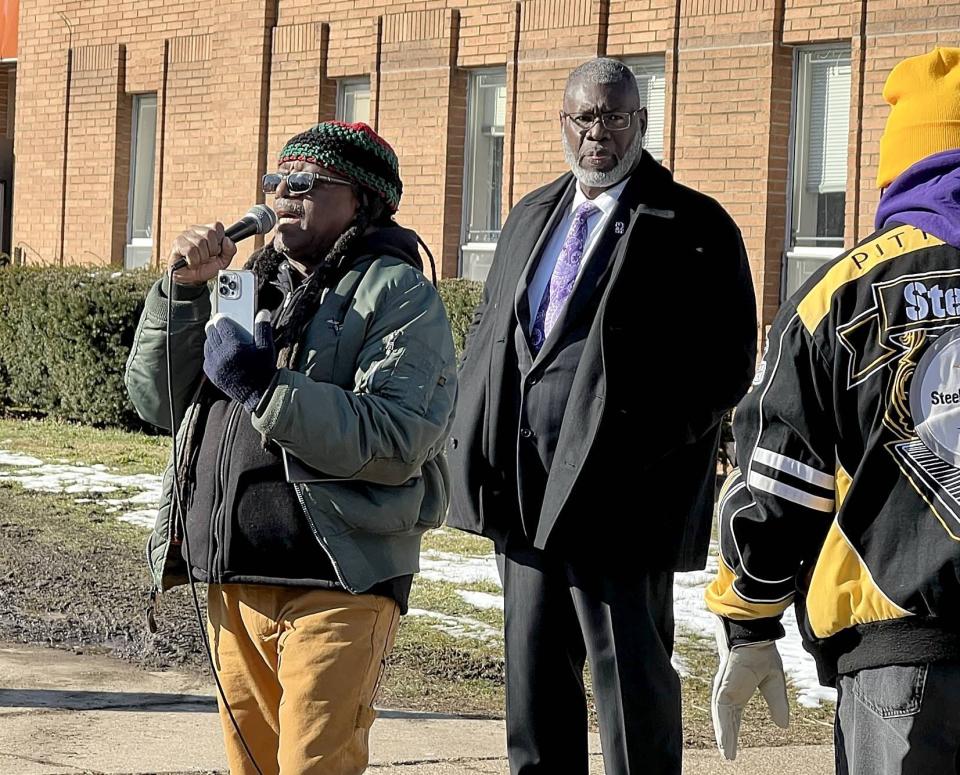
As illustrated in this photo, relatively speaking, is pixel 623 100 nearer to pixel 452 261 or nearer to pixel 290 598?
pixel 290 598

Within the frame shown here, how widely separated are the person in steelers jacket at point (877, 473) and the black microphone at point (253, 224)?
134 centimetres

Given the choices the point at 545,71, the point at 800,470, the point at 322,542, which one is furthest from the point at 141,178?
the point at 800,470

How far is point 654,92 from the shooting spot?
44.8 ft

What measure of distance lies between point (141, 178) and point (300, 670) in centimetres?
1552

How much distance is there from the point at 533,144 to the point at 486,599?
682 cm

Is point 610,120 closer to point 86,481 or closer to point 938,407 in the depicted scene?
point 938,407

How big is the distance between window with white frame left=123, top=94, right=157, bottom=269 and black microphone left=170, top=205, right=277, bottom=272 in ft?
48.7

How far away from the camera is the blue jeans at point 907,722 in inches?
104

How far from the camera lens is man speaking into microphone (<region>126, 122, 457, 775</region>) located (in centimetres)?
343

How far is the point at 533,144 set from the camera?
14.2 metres

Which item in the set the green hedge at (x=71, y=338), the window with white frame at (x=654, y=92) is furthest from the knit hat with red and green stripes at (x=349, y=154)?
the green hedge at (x=71, y=338)

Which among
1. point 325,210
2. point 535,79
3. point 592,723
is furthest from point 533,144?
point 325,210

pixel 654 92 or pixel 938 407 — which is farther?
pixel 654 92

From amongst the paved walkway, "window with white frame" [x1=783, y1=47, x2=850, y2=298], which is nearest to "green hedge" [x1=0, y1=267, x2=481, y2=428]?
"window with white frame" [x1=783, y1=47, x2=850, y2=298]
